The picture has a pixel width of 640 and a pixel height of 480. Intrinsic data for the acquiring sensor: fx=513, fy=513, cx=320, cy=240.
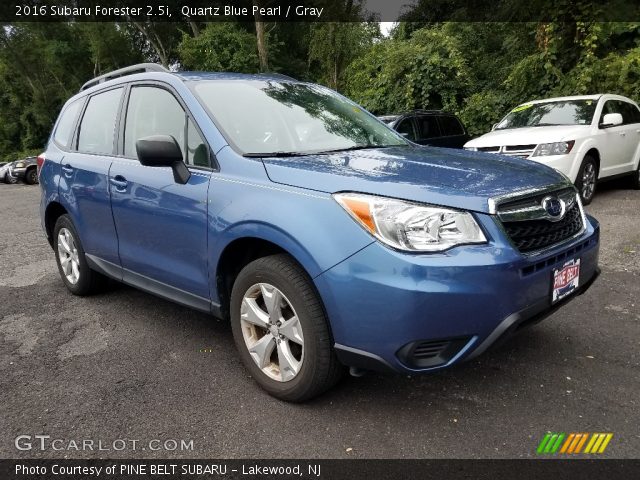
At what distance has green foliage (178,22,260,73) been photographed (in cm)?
2320

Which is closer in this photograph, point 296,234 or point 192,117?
point 296,234

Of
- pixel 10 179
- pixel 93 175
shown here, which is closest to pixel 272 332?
pixel 93 175

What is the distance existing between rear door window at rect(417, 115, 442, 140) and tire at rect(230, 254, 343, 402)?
7762 millimetres

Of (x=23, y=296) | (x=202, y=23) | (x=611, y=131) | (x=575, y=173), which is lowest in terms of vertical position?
(x=23, y=296)

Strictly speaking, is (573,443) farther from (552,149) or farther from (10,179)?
(10,179)

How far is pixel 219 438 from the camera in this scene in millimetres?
2402

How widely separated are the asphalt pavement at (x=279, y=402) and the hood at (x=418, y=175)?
3.47 ft

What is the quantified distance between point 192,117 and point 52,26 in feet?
135

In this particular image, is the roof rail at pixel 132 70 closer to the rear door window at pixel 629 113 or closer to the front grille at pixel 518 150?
the front grille at pixel 518 150

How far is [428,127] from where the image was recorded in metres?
10.1

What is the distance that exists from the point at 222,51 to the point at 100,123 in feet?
69.3

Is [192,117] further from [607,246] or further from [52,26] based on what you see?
[52,26]

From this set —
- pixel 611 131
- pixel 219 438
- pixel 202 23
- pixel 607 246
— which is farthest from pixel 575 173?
pixel 202 23

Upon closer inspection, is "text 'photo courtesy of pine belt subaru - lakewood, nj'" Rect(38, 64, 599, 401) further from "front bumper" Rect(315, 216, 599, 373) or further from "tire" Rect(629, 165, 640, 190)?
"tire" Rect(629, 165, 640, 190)
